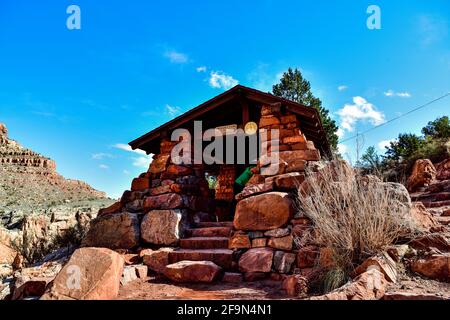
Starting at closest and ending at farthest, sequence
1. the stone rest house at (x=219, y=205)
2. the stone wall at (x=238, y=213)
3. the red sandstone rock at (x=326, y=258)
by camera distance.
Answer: the red sandstone rock at (x=326, y=258) < the stone wall at (x=238, y=213) < the stone rest house at (x=219, y=205)

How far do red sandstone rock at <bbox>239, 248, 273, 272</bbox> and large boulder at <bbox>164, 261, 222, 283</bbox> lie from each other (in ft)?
1.36

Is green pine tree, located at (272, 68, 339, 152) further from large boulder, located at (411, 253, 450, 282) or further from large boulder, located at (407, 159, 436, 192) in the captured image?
large boulder, located at (411, 253, 450, 282)

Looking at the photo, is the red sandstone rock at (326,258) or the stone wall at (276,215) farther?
the stone wall at (276,215)

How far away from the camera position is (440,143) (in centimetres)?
1305

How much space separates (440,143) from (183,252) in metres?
13.4

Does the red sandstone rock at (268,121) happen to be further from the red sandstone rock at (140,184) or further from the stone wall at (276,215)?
the red sandstone rock at (140,184)

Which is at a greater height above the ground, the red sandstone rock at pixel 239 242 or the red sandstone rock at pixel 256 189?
the red sandstone rock at pixel 256 189

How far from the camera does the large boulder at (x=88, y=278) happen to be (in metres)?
2.96

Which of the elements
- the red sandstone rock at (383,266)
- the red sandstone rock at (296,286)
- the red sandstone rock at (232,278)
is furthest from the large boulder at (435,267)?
the red sandstone rock at (232,278)

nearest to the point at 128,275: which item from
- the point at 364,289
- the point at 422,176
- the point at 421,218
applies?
the point at 364,289

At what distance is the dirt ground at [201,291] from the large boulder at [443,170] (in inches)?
Answer: 359

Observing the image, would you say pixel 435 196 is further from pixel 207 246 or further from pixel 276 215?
pixel 207 246

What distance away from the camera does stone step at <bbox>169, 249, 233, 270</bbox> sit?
15.7 feet
